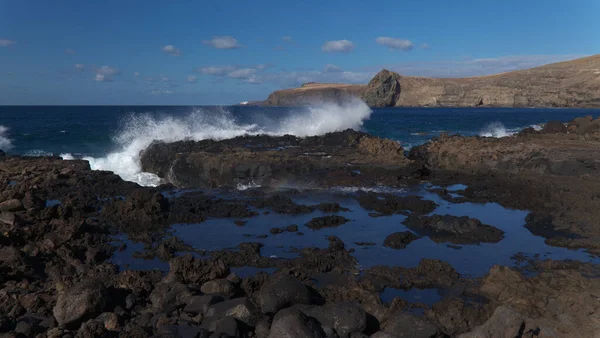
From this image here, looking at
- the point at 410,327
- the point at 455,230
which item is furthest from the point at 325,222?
the point at 410,327

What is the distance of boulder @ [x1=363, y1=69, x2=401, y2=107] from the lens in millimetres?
131500

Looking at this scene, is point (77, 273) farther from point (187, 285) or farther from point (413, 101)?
point (413, 101)

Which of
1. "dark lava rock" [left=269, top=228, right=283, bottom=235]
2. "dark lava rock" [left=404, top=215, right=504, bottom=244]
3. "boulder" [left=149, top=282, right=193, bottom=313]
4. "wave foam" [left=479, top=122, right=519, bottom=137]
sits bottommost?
"wave foam" [left=479, top=122, right=519, bottom=137]

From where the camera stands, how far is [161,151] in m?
21.9

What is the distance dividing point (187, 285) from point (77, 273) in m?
2.38

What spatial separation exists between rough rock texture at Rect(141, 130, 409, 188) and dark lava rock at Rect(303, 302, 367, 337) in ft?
31.9

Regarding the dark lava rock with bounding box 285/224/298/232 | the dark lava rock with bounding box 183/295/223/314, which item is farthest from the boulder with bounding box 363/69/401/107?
the dark lava rock with bounding box 183/295/223/314

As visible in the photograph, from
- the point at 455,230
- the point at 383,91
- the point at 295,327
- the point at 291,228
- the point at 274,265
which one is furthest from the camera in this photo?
the point at 383,91

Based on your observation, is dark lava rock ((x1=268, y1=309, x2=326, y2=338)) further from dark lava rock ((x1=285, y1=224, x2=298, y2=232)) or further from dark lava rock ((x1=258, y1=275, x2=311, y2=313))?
dark lava rock ((x1=285, y1=224, x2=298, y2=232))

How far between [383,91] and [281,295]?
12947 cm

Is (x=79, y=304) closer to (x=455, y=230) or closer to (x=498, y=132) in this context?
(x=455, y=230)

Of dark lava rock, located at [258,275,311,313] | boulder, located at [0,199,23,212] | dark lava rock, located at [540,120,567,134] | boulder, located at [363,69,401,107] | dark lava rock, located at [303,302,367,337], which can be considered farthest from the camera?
boulder, located at [363,69,401,107]

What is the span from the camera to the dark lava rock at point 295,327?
18.4ft

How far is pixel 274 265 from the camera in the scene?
878cm
